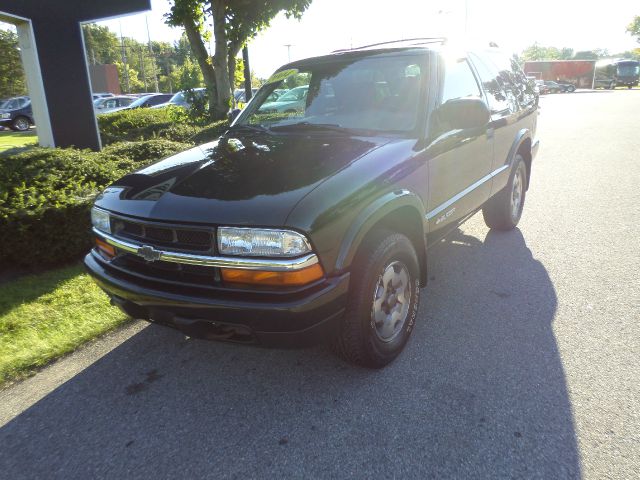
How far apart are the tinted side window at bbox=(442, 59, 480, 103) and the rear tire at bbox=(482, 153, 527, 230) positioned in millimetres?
1399

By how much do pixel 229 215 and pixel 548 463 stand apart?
1.89 meters

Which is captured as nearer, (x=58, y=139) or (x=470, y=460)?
(x=470, y=460)

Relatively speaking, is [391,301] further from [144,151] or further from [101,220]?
[144,151]

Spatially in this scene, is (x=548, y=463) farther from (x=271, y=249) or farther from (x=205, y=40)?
(x=205, y=40)

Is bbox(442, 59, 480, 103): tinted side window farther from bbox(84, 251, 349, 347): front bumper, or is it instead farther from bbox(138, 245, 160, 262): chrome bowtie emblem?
bbox(138, 245, 160, 262): chrome bowtie emblem

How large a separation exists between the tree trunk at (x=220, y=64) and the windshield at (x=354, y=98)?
8.39 m

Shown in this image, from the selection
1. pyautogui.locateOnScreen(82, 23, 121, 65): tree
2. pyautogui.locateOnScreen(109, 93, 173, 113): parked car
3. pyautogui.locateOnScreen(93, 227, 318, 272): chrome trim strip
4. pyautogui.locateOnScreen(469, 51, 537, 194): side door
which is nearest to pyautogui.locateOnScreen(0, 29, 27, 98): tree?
pyautogui.locateOnScreen(109, 93, 173, 113): parked car

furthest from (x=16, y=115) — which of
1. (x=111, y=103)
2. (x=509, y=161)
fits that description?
(x=509, y=161)

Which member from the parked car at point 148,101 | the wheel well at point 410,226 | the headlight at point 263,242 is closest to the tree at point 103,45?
the parked car at point 148,101

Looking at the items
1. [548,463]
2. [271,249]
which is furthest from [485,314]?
[271,249]

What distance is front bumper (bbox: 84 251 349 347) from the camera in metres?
2.24

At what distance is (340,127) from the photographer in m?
3.31

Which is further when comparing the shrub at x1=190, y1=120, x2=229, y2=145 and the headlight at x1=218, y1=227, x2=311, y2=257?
the shrub at x1=190, y1=120, x2=229, y2=145

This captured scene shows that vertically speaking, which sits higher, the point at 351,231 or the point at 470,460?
the point at 351,231
